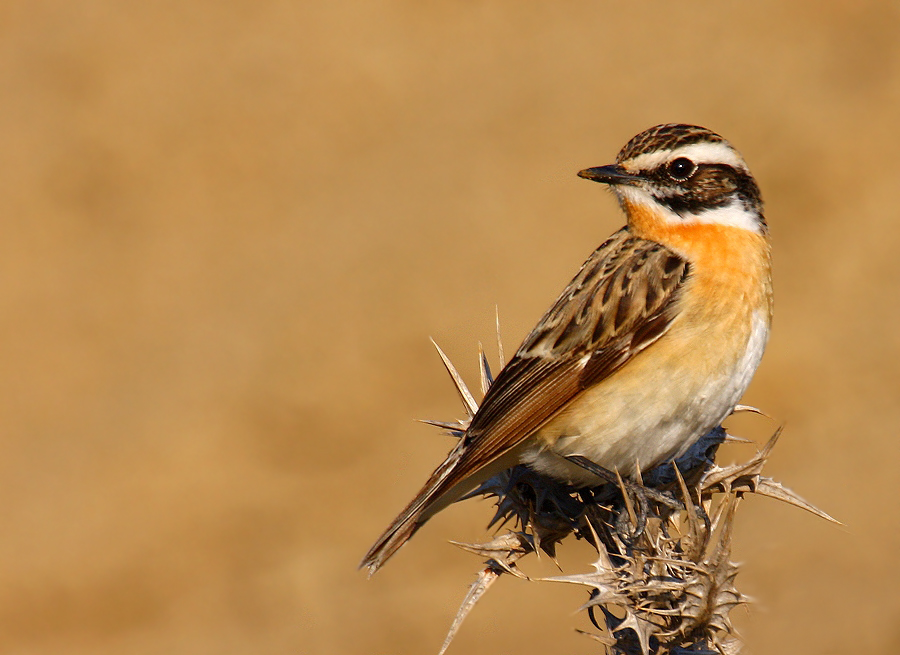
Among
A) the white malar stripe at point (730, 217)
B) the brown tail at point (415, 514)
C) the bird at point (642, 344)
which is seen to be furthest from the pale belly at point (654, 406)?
the white malar stripe at point (730, 217)

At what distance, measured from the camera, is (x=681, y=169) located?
267 inches

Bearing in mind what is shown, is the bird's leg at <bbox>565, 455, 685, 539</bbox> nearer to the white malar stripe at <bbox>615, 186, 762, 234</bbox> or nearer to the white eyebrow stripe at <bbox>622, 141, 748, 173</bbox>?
the white malar stripe at <bbox>615, 186, 762, 234</bbox>

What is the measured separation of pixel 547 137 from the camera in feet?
69.7

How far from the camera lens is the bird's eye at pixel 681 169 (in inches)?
266

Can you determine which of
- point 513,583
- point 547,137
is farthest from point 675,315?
point 547,137

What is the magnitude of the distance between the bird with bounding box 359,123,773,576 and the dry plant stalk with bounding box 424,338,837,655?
7.6 inches

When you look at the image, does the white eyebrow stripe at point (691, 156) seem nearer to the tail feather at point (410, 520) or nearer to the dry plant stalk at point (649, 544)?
the dry plant stalk at point (649, 544)

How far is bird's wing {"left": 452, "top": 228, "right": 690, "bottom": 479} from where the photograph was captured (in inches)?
247

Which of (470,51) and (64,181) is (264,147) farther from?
(470,51)

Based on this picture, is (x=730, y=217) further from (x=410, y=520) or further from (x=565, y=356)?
(x=410, y=520)

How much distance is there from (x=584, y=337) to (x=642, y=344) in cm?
35

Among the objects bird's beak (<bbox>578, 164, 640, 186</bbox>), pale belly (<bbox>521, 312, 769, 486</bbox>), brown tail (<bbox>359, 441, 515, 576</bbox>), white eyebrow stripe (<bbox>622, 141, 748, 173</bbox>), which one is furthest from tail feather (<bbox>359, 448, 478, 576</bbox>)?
white eyebrow stripe (<bbox>622, 141, 748, 173</bbox>)

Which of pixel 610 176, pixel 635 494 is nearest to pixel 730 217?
pixel 610 176

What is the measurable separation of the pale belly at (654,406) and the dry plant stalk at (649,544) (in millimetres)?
138
